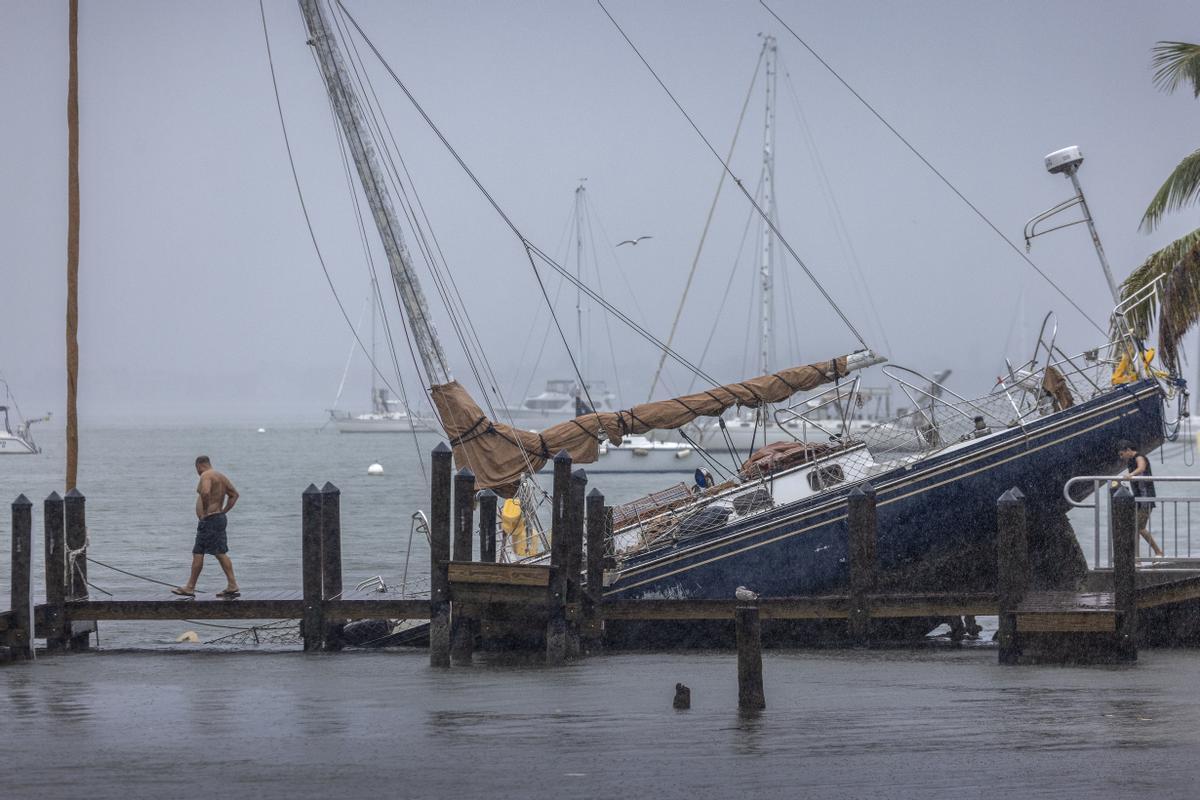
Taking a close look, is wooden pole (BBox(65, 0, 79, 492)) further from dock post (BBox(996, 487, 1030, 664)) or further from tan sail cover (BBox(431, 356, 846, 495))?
dock post (BBox(996, 487, 1030, 664))

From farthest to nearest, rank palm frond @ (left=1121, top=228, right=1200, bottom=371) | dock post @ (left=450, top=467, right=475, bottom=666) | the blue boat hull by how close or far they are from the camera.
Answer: palm frond @ (left=1121, top=228, right=1200, bottom=371), the blue boat hull, dock post @ (left=450, top=467, right=475, bottom=666)

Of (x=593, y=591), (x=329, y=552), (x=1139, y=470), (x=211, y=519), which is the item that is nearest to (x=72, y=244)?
(x=211, y=519)

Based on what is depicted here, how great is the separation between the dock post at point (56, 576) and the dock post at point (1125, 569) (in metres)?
12.5

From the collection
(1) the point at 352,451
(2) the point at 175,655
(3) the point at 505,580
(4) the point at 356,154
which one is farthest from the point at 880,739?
(1) the point at 352,451

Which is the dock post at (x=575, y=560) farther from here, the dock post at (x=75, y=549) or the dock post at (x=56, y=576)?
the dock post at (x=56, y=576)

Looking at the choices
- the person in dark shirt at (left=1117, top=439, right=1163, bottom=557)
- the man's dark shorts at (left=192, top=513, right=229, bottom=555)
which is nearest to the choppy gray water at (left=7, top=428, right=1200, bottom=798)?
the man's dark shorts at (left=192, top=513, right=229, bottom=555)

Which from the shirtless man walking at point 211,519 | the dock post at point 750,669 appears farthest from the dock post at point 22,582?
the dock post at point 750,669

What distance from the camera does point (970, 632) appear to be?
2142 centimetres

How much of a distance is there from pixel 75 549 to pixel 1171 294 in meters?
17.0

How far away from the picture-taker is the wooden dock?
17.0m

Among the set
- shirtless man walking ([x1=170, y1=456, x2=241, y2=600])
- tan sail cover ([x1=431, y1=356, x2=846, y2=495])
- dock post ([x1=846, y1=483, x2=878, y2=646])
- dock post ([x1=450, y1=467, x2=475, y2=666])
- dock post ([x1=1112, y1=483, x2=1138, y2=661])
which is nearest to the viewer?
dock post ([x1=1112, y1=483, x2=1138, y2=661])

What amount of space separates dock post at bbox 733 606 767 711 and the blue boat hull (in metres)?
5.52

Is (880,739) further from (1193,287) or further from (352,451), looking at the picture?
(352,451)

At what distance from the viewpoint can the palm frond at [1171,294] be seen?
23.9m
